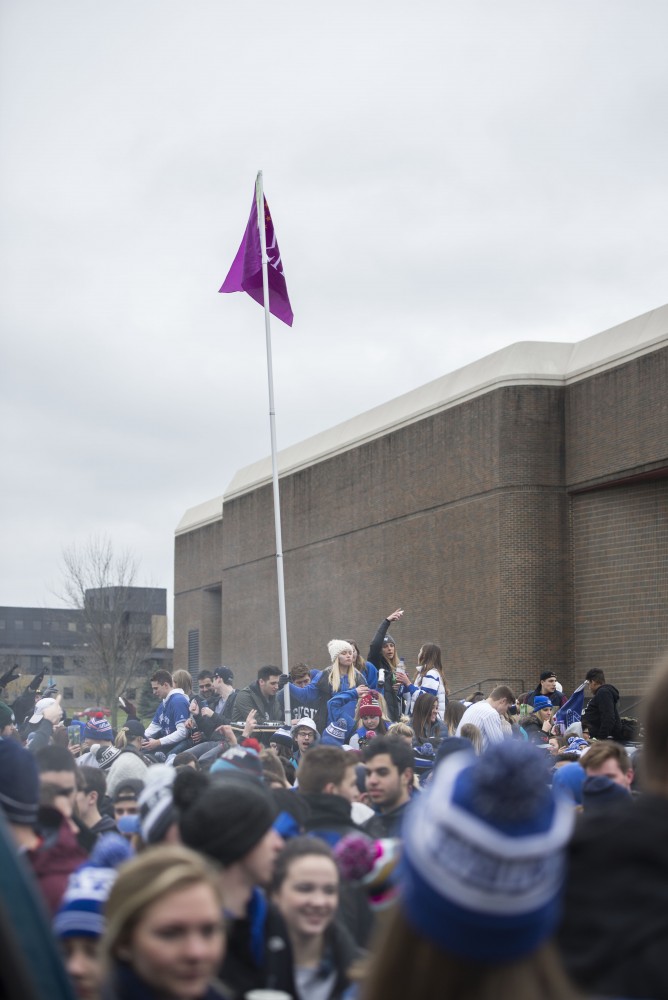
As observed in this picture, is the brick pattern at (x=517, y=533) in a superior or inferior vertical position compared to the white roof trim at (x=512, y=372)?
inferior

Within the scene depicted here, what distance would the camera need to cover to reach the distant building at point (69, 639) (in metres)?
67.8

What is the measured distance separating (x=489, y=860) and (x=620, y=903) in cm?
54

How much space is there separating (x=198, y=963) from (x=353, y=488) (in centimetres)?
3871

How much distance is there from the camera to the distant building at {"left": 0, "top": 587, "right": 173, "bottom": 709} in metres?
67.8

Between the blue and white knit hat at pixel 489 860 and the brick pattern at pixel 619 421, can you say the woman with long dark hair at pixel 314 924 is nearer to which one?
the blue and white knit hat at pixel 489 860

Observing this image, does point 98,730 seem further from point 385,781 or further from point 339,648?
point 385,781

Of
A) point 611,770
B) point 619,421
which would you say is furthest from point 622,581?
point 611,770

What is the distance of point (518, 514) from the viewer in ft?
108

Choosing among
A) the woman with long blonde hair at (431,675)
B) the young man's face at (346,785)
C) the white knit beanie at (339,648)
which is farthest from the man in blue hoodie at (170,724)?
the young man's face at (346,785)

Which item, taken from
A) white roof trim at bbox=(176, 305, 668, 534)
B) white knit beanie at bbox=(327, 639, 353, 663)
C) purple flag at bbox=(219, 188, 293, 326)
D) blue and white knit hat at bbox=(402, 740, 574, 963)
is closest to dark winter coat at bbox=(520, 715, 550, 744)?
Answer: white knit beanie at bbox=(327, 639, 353, 663)

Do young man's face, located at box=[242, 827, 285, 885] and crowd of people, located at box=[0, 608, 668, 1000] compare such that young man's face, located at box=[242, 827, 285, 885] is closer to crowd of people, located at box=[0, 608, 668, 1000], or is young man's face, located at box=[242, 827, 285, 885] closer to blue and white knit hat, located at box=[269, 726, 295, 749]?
crowd of people, located at box=[0, 608, 668, 1000]

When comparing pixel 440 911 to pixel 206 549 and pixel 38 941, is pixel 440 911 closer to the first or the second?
pixel 38 941

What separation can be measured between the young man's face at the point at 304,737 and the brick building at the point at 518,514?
19.4m

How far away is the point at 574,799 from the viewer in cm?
759
